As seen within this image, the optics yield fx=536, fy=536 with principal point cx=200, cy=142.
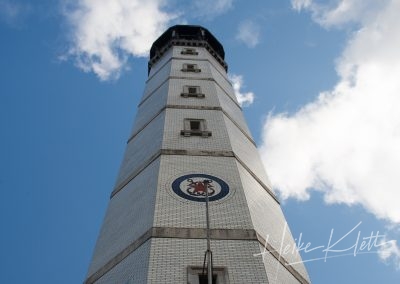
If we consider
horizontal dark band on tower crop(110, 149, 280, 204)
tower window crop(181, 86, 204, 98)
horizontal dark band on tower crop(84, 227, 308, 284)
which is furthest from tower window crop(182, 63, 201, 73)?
horizontal dark band on tower crop(84, 227, 308, 284)

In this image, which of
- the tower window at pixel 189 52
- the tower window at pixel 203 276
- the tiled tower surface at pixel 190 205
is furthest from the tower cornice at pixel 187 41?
the tower window at pixel 203 276

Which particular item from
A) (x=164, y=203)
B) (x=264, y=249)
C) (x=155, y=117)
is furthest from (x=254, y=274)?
(x=155, y=117)

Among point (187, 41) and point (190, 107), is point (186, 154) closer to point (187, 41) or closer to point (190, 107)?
point (190, 107)

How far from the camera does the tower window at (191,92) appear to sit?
21.5 m

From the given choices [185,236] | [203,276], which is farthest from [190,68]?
[203,276]

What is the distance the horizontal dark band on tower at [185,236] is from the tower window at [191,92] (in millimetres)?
9611

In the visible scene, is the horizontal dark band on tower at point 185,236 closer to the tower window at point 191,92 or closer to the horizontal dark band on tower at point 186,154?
the horizontal dark band on tower at point 186,154

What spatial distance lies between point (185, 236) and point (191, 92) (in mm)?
10851

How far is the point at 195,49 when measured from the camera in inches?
1185

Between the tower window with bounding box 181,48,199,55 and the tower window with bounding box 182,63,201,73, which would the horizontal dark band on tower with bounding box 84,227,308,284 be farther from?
the tower window with bounding box 181,48,199,55

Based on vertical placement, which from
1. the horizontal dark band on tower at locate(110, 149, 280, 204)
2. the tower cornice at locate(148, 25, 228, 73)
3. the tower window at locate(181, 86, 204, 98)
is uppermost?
the tower cornice at locate(148, 25, 228, 73)

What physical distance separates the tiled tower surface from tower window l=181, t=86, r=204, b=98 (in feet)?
0.13

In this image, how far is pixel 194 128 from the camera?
18.9 meters

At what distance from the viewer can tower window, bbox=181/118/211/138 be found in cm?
1772
